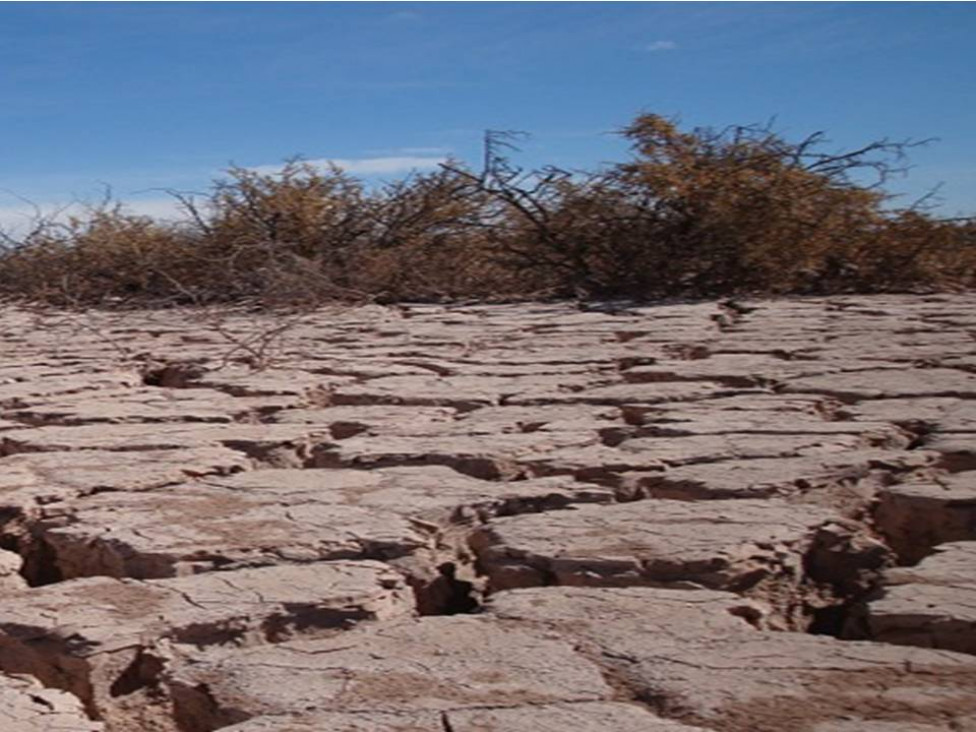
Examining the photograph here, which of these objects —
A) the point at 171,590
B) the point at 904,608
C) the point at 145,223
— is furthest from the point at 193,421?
the point at 145,223

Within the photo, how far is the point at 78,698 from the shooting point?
1984 millimetres

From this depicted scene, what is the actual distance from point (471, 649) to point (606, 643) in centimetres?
18

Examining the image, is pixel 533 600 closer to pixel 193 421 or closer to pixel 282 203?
pixel 193 421

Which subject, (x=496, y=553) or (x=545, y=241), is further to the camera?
(x=545, y=241)

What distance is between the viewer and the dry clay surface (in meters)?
1.84

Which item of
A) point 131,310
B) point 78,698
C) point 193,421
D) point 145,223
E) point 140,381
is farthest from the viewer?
point 145,223

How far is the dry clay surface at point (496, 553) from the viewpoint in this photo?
184cm

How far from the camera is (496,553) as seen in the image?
2502 mm

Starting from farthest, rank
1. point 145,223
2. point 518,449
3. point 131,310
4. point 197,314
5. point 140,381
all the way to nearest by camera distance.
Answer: point 145,223 < point 131,310 < point 197,314 < point 140,381 < point 518,449

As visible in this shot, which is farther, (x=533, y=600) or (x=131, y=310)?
(x=131, y=310)

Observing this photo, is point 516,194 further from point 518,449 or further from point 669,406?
point 518,449

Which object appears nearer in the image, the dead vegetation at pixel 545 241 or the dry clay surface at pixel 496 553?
the dry clay surface at pixel 496 553

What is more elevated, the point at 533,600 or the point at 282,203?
the point at 282,203

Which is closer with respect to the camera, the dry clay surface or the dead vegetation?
the dry clay surface
